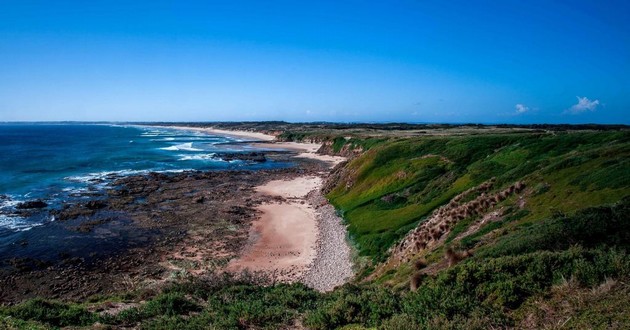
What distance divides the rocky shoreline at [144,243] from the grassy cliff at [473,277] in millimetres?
6830

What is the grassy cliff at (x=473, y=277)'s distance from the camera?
30.2 ft

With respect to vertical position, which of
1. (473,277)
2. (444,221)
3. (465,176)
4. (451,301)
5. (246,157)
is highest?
(465,176)

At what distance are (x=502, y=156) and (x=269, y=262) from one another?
25.1 meters

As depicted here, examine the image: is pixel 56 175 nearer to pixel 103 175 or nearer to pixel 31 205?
pixel 103 175

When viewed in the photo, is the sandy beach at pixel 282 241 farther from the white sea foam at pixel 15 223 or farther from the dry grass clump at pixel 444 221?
the white sea foam at pixel 15 223

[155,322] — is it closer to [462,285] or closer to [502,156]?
[462,285]

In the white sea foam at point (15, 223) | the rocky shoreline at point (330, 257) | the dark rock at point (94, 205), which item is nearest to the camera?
the rocky shoreline at point (330, 257)

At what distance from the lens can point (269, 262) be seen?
2855 cm

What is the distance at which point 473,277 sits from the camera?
1138 cm

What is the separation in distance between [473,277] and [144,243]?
98.3 ft

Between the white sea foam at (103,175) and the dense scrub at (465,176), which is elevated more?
the dense scrub at (465,176)

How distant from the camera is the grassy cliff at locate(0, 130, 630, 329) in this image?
9195 millimetres

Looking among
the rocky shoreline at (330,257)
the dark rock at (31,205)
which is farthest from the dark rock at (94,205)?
the rocky shoreline at (330,257)

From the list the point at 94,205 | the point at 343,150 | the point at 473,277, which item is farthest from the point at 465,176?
the point at 343,150
